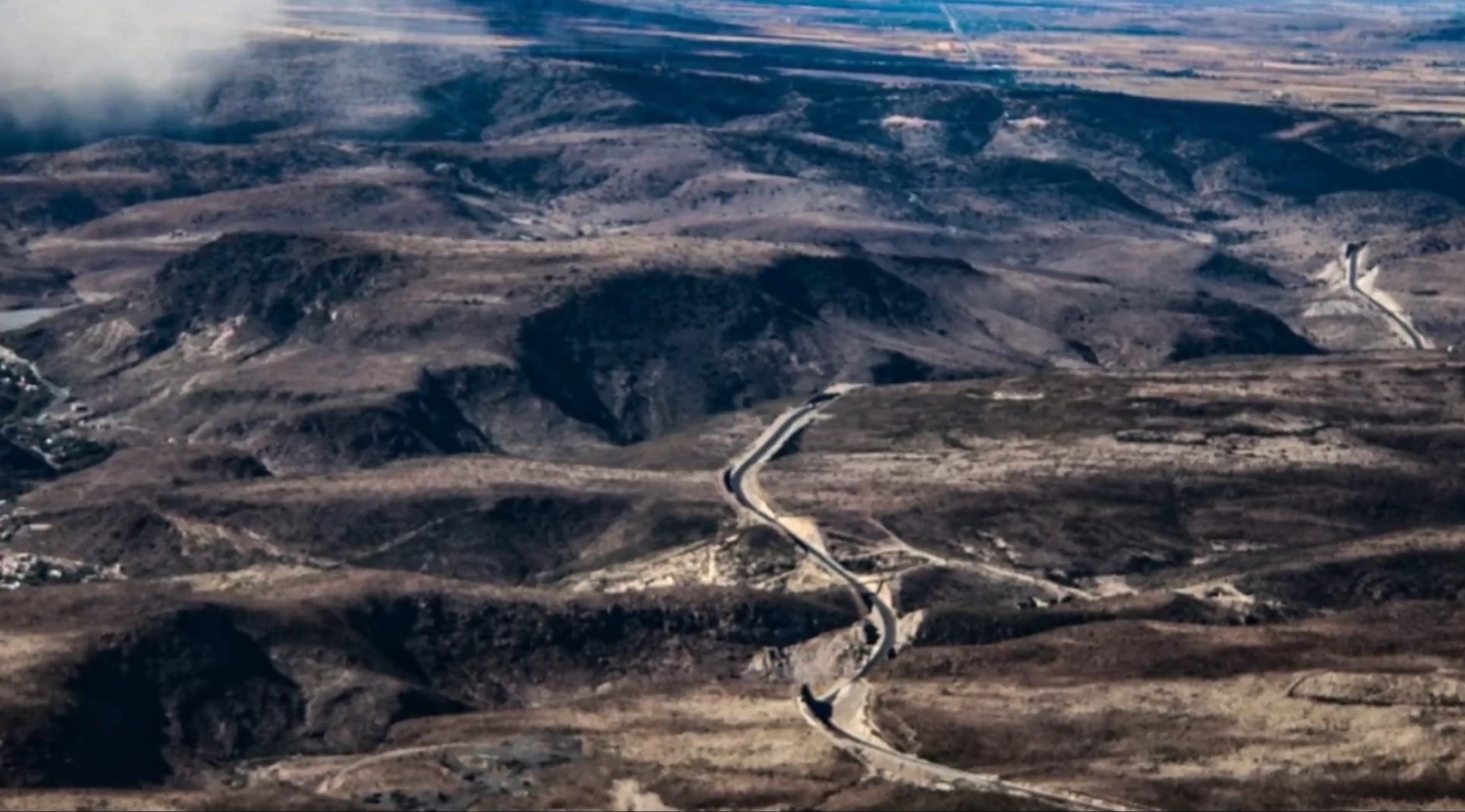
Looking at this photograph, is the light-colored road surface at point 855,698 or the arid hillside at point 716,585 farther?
the arid hillside at point 716,585

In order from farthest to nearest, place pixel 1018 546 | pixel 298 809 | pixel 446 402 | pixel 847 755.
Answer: pixel 446 402
pixel 1018 546
pixel 847 755
pixel 298 809

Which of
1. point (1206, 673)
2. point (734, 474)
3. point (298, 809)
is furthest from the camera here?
point (734, 474)

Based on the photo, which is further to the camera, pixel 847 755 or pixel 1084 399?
pixel 1084 399

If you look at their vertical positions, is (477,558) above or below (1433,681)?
below

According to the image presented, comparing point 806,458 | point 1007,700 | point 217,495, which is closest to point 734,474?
point 806,458

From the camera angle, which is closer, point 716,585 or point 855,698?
point 855,698

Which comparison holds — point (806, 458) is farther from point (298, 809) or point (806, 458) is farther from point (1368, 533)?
point (298, 809)

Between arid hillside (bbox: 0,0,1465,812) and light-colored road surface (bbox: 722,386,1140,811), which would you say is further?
arid hillside (bbox: 0,0,1465,812)

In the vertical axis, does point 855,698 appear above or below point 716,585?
above
